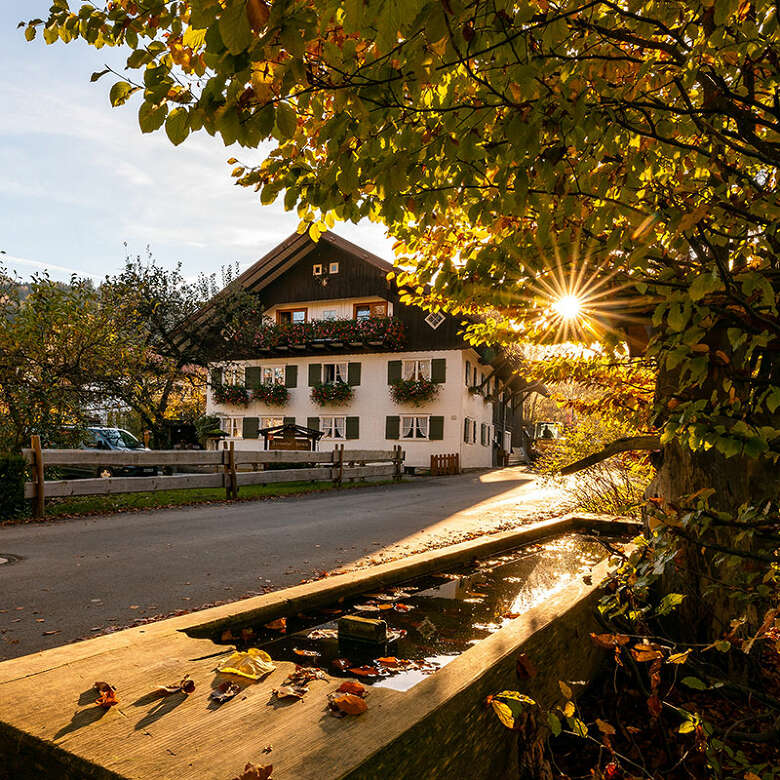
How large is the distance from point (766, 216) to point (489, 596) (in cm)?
321

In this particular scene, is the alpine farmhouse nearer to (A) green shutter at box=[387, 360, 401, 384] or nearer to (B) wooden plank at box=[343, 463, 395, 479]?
(A) green shutter at box=[387, 360, 401, 384]

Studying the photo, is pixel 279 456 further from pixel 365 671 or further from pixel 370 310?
pixel 370 310

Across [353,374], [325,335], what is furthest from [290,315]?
[353,374]

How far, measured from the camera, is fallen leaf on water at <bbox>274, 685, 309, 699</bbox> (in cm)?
178

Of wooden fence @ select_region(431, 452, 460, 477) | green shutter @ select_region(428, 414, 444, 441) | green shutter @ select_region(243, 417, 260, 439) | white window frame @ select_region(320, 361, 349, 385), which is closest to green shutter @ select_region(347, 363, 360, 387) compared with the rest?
white window frame @ select_region(320, 361, 349, 385)

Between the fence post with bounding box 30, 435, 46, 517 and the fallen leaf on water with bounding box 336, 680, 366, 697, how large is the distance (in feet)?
30.5

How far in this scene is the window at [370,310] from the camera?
Answer: 28.5 metres

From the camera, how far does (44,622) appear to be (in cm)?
435

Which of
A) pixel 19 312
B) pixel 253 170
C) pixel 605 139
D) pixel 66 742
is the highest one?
pixel 19 312

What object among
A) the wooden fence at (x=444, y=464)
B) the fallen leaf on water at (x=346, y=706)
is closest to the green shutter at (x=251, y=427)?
the wooden fence at (x=444, y=464)

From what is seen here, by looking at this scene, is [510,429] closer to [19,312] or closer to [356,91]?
[19,312]

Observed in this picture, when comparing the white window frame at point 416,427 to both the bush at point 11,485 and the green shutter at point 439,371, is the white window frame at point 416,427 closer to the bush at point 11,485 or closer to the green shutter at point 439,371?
the green shutter at point 439,371

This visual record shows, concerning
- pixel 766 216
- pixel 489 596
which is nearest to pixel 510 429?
pixel 489 596

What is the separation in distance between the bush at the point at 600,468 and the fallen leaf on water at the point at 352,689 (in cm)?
523
